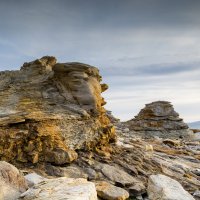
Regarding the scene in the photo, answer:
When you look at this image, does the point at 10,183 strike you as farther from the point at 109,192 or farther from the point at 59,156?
the point at 59,156

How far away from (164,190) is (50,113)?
823cm

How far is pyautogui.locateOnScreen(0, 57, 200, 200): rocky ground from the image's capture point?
680 inches

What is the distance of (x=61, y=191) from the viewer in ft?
38.1

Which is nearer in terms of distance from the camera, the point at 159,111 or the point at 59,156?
the point at 59,156

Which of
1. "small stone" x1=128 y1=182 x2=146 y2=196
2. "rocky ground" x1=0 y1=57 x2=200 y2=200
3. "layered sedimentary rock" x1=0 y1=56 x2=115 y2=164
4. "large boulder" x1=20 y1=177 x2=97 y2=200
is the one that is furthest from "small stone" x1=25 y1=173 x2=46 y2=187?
"small stone" x1=128 y1=182 x2=146 y2=196

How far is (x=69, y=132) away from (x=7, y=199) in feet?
27.9

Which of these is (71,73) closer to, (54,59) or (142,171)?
(54,59)

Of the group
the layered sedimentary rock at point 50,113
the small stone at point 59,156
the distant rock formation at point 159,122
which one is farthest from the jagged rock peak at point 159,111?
the small stone at point 59,156

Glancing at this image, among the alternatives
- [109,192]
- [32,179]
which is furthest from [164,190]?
[32,179]

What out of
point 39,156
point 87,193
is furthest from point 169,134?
point 87,193

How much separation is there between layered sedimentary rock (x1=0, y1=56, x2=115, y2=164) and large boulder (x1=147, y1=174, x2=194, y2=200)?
16.0 ft

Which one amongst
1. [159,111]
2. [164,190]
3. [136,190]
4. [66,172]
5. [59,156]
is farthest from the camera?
[159,111]

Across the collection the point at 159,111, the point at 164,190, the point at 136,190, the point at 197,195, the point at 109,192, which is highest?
the point at 159,111

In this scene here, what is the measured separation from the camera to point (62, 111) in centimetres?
2059
